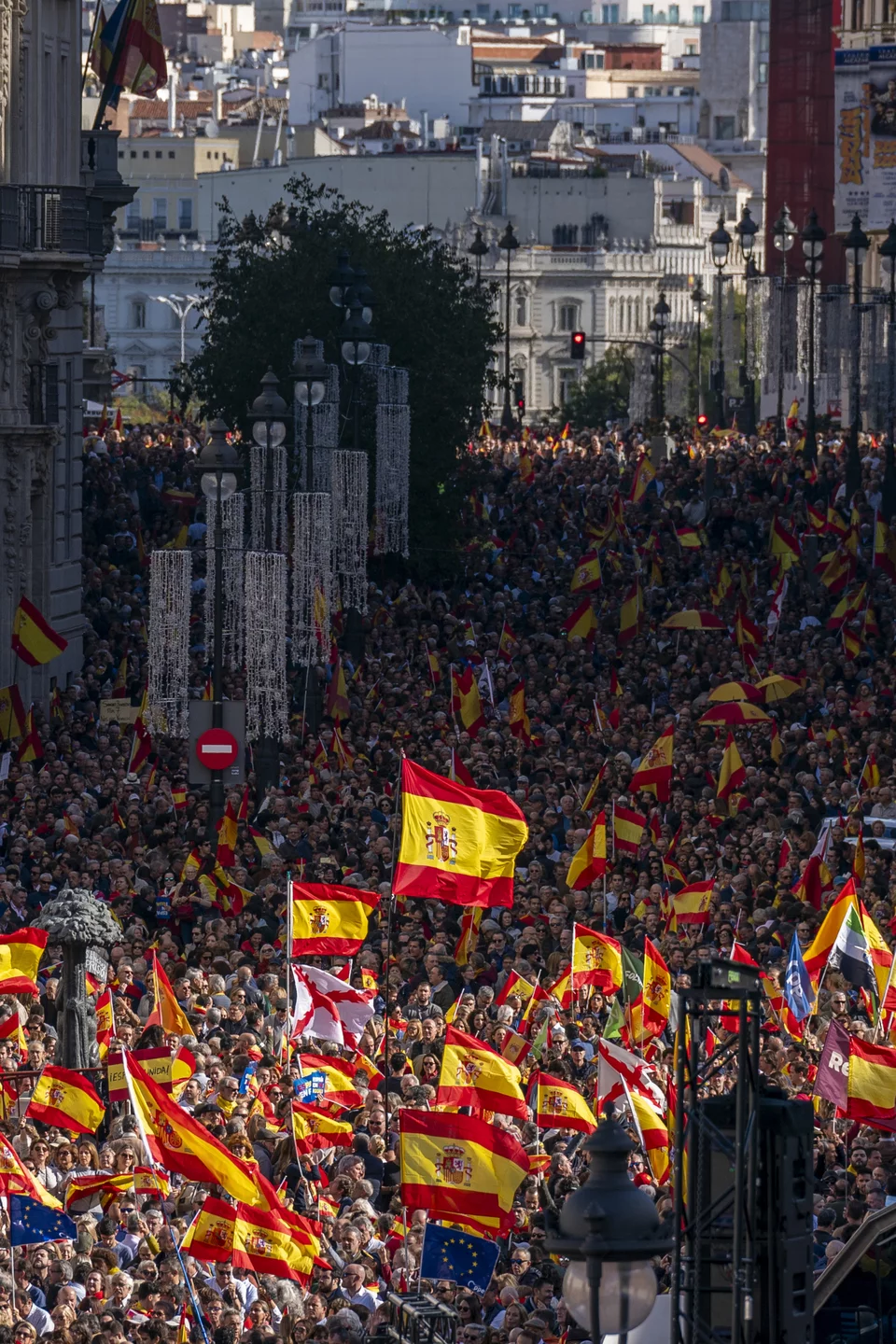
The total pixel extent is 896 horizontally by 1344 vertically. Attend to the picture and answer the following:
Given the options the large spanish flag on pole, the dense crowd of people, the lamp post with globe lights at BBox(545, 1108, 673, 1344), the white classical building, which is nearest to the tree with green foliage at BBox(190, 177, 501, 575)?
the dense crowd of people

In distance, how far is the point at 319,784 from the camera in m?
29.5

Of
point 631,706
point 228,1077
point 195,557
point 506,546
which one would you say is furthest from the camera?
point 506,546

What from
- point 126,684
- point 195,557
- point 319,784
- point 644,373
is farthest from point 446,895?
point 644,373

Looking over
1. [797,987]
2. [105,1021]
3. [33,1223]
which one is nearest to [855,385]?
[797,987]

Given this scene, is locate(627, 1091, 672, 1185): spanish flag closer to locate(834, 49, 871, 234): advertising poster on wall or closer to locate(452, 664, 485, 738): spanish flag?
locate(452, 664, 485, 738): spanish flag

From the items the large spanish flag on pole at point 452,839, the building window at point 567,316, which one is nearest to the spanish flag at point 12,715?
the large spanish flag on pole at point 452,839

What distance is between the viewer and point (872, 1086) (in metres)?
17.9

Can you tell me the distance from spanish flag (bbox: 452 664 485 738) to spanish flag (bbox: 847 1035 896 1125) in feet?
46.6

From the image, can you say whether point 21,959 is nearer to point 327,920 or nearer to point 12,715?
point 327,920

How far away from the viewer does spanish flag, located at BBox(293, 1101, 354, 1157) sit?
17969 millimetres

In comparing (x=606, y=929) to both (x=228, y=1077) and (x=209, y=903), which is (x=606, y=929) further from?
(x=228, y=1077)

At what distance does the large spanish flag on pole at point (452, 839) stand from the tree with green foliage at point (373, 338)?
25.2 meters

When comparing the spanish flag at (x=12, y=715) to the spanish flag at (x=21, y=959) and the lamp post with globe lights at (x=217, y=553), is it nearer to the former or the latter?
the lamp post with globe lights at (x=217, y=553)

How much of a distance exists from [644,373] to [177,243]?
5159 centimetres
